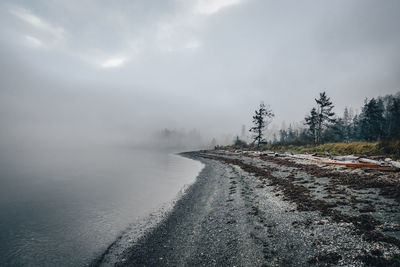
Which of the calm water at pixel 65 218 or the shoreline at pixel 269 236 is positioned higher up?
the shoreline at pixel 269 236

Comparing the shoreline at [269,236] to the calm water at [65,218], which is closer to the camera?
the shoreline at [269,236]

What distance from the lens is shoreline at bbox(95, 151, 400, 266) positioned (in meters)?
6.13

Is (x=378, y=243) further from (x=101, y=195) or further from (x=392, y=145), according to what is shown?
(x=392, y=145)

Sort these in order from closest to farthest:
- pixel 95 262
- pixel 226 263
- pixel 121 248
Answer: pixel 226 263, pixel 95 262, pixel 121 248

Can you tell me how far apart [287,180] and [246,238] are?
10887 mm

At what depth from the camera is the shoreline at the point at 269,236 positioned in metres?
6.13

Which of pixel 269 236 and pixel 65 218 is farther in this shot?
pixel 65 218

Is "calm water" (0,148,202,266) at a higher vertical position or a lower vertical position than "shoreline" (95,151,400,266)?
lower

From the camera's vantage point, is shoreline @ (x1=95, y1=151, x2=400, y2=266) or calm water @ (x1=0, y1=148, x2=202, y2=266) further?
calm water @ (x1=0, y1=148, x2=202, y2=266)

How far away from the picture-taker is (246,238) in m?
7.99

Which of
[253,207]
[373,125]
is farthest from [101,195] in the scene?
[373,125]

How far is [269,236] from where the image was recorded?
7895 mm

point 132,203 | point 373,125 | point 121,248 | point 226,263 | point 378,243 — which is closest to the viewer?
point 378,243

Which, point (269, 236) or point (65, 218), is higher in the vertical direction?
point (269, 236)
